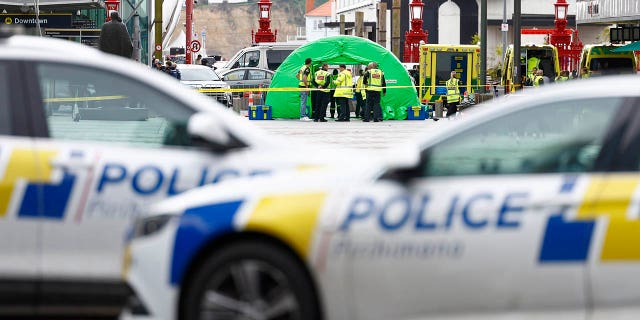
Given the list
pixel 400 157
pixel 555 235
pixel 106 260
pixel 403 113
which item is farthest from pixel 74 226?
pixel 403 113

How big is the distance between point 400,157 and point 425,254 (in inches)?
17.4

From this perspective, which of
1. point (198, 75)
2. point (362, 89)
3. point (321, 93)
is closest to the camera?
point (321, 93)

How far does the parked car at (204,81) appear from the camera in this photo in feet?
136

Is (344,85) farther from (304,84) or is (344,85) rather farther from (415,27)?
(415,27)

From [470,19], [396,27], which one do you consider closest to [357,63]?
[396,27]

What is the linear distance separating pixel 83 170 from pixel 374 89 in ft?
97.2

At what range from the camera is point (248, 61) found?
1959 inches

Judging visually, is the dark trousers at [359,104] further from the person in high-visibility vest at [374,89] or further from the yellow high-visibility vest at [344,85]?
the yellow high-visibility vest at [344,85]

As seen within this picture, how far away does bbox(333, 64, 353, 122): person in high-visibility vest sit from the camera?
123 feet

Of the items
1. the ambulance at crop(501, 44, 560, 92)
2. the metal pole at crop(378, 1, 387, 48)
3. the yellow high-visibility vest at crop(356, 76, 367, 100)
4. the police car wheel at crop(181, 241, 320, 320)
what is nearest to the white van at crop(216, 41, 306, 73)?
the ambulance at crop(501, 44, 560, 92)

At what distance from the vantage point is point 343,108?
38.5m

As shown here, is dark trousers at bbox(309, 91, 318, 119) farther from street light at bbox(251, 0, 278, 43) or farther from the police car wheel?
the police car wheel

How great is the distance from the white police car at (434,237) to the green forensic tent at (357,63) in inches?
1249

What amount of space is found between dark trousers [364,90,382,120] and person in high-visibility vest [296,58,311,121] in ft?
5.37
